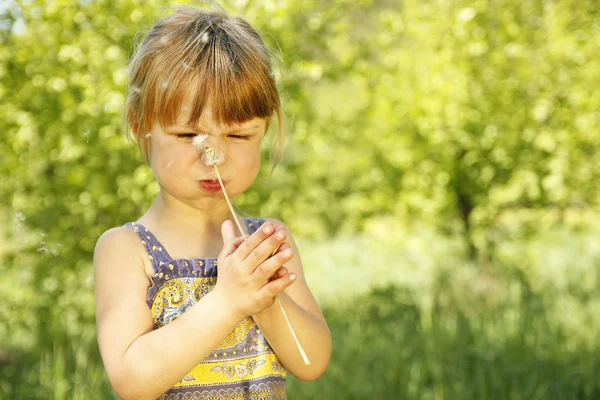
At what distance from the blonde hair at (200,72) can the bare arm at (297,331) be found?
25cm

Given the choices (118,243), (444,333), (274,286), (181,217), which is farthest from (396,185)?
(274,286)

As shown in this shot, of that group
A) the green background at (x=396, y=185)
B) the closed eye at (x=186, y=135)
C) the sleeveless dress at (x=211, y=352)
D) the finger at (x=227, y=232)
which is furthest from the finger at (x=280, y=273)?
the green background at (x=396, y=185)

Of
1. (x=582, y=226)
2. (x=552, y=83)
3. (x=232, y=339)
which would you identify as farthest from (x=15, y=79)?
(x=582, y=226)

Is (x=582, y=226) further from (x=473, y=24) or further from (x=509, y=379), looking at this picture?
(x=509, y=379)

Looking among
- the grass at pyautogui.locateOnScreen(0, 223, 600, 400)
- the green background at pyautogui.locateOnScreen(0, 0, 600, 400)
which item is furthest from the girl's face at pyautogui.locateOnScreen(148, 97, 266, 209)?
the grass at pyautogui.locateOnScreen(0, 223, 600, 400)

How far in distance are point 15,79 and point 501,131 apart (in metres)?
3.13

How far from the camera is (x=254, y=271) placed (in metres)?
1.12

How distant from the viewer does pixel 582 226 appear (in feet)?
17.6

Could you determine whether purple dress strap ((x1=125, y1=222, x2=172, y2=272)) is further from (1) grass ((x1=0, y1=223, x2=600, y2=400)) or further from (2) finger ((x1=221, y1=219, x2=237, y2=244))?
(1) grass ((x1=0, y1=223, x2=600, y2=400))

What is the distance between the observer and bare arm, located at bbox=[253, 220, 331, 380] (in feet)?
4.24

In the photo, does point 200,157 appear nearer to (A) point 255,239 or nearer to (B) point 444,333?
(A) point 255,239

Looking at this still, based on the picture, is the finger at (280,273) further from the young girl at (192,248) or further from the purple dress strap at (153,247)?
the purple dress strap at (153,247)

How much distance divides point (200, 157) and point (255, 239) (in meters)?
0.25

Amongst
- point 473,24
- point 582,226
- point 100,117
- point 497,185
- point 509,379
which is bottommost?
point 509,379
